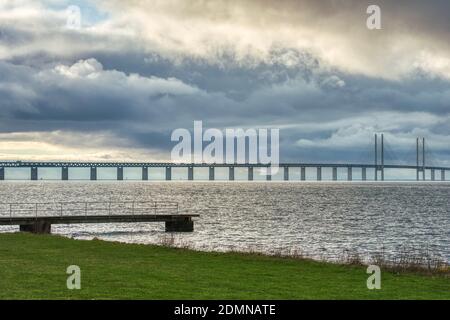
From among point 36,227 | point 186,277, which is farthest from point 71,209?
point 186,277

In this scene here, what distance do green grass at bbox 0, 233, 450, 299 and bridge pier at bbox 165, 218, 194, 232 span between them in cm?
3012

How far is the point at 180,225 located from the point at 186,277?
39.2 metres

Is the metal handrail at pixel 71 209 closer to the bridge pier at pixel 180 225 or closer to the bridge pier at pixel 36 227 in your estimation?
the bridge pier at pixel 180 225

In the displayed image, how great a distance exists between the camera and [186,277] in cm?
2073

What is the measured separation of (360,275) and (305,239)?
29.6m

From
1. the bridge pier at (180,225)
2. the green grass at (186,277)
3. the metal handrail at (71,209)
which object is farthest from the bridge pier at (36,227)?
the green grass at (186,277)

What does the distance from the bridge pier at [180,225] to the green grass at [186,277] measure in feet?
98.8

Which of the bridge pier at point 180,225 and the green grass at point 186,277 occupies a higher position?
the green grass at point 186,277

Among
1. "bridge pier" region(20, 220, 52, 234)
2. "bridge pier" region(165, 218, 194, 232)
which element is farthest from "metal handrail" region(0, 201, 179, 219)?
"bridge pier" region(20, 220, 52, 234)

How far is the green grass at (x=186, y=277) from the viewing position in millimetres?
17812

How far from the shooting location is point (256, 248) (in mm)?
45625

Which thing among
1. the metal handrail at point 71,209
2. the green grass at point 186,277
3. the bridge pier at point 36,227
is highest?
the green grass at point 186,277
